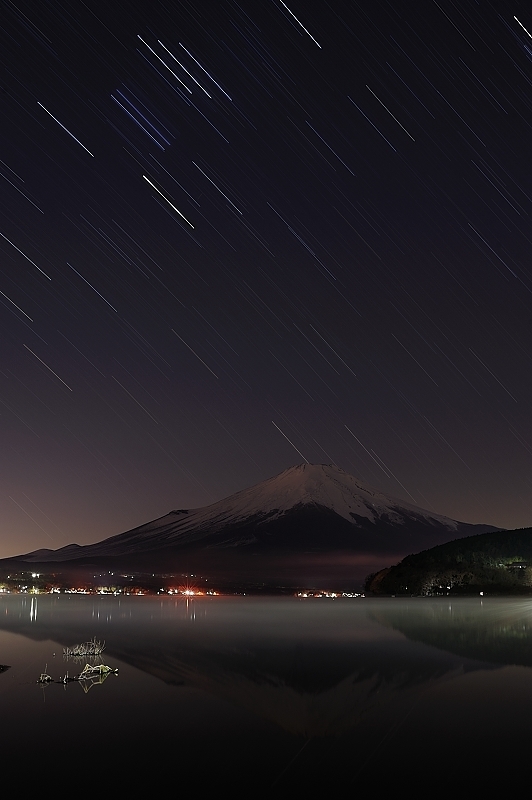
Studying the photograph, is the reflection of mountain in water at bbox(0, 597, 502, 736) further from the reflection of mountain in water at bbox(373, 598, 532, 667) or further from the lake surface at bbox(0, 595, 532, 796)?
the reflection of mountain in water at bbox(373, 598, 532, 667)

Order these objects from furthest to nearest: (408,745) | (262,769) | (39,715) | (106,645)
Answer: (106,645) < (39,715) < (408,745) < (262,769)

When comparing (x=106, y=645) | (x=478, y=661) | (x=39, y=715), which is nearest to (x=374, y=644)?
(x=478, y=661)

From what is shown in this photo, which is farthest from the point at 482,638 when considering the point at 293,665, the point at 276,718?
the point at 276,718

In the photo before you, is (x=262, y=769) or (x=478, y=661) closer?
(x=262, y=769)

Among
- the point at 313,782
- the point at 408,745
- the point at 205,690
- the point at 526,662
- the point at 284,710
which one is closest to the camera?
the point at 313,782

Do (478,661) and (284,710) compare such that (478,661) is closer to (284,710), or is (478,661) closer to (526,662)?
(526,662)

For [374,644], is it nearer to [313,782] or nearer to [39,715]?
[39,715]

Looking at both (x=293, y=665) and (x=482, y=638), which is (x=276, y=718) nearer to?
(x=293, y=665)
